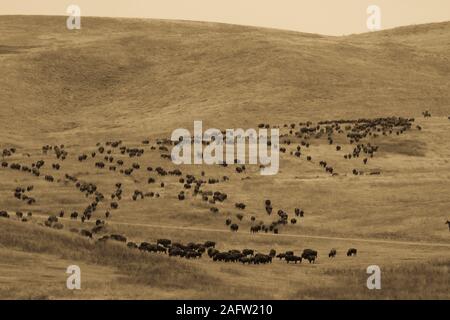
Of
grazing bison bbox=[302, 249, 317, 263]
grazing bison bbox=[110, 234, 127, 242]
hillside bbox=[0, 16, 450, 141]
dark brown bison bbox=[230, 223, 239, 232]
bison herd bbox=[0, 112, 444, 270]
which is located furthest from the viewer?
hillside bbox=[0, 16, 450, 141]

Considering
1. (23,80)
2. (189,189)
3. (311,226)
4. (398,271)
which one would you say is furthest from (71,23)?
(398,271)

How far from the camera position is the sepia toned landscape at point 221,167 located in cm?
4241

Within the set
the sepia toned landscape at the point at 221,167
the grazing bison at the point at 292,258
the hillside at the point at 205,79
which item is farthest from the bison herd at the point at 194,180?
the hillside at the point at 205,79

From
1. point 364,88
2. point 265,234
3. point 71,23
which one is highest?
point 71,23

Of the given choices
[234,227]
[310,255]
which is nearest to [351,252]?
[310,255]

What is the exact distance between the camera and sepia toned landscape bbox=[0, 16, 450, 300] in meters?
42.4

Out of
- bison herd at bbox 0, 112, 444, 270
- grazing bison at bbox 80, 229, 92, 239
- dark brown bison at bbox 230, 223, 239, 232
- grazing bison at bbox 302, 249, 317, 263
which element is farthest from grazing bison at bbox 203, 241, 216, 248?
dark brown bison at bbox 230, 223, 239, 232

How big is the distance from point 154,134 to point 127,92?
3894cm

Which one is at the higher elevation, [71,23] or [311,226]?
[71,23]

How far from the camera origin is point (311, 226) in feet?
207

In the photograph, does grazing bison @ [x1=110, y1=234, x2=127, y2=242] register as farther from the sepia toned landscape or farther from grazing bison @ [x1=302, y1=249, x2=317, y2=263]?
grazing bison @ [x1=302, y1=249, x2=317, y2=263]

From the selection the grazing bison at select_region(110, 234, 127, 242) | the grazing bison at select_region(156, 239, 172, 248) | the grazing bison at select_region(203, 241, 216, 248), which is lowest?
the grazing bison at select_region(203, 241, 216, 248)

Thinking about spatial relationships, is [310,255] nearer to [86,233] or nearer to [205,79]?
[86,233]
